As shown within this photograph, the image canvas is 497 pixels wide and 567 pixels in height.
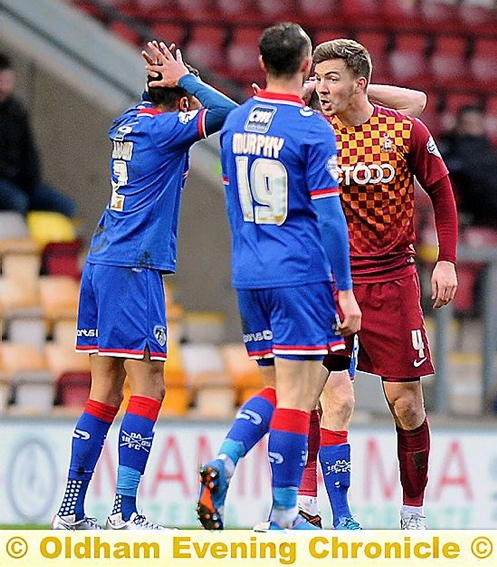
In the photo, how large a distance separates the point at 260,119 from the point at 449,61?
8.90m

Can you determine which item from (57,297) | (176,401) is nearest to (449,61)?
(57,297)

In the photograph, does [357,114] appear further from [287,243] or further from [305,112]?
[287,243]

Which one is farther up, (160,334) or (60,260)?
(60,260)

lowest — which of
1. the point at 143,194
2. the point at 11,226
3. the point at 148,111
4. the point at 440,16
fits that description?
the point at 143,194

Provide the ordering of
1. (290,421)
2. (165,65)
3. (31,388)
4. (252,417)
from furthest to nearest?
(31,388) → (165,65) → (252,417) → (290,421)

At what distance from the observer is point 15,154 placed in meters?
10.6

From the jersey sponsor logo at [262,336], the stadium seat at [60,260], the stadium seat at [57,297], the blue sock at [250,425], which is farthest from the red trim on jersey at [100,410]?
the stadium seat at [60,260]

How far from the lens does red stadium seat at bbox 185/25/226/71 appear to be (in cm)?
1270

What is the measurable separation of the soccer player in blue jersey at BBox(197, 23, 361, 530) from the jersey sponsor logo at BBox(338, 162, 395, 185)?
30.7 inches

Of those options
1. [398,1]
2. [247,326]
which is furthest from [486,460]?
[398,1]

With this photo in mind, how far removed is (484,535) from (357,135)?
5.78 feet

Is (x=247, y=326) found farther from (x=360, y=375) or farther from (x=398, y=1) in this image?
(x=398, y=1)

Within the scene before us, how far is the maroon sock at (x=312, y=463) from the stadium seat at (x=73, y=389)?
12.4 feet

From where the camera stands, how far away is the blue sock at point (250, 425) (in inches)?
199
